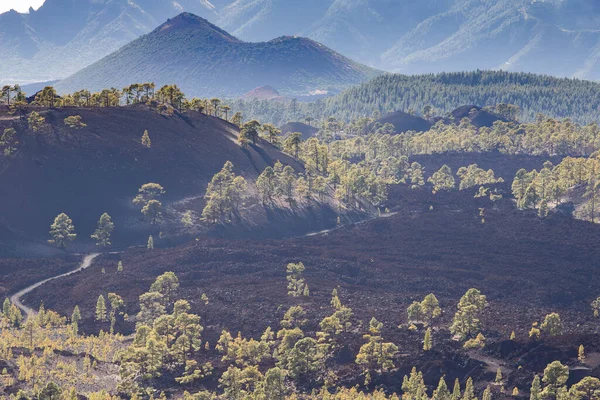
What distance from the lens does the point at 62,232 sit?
169 m

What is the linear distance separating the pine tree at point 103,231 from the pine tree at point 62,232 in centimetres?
447

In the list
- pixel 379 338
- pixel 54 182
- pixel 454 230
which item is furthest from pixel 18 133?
pixel 379 338

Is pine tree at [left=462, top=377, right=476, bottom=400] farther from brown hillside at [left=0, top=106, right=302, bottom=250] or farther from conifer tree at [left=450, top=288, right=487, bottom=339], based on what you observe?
brown hillside at [left=0, top=106, right=302, bottom=250]

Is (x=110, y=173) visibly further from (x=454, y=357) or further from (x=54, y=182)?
(x=454, y=357)

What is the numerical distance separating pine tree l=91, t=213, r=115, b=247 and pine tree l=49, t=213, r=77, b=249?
4472mm

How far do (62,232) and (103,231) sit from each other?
7596 millimetres

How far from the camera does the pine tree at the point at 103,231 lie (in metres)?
171

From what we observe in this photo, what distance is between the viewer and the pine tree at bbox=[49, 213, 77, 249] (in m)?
169

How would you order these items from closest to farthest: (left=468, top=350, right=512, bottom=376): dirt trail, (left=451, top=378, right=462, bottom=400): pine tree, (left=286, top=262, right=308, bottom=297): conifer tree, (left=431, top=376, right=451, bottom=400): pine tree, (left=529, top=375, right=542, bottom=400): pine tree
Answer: (left=529, top=375, right=542, bottom=400): pine tree < (left=431, top=376, right=451, bottom=400): pine tree < (left=451, top=378, right=462, bottom=400): pine tree < (left=468, top=350, right=512, bottom=376): dirt trail < (left=286, top=262, right=308, bottom=297): conifer tree

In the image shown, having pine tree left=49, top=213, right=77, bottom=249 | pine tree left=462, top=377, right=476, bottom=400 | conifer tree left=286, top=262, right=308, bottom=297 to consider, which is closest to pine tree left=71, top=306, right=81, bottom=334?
conifer tree left=286, top=262, right=308, bottom=297

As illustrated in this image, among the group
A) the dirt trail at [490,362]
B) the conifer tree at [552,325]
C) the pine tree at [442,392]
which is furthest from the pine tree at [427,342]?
the conifer tree at [552,325]

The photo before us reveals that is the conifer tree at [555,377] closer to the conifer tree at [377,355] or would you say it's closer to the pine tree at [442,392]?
the pine tree at [442,392]

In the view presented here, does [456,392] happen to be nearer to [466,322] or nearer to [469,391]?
[469,391]

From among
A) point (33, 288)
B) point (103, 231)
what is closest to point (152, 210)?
point (103, 231)
